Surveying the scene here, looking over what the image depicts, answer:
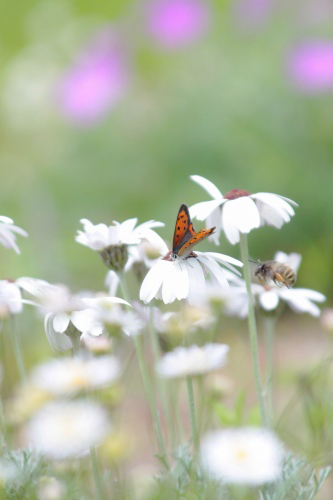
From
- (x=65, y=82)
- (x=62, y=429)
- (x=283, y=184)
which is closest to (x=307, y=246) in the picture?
(x=283, y=184)

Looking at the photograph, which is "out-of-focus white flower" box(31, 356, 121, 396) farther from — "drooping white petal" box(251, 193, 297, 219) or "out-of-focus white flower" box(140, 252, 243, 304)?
"drooping white petal" box(251, 193, 297, 219)

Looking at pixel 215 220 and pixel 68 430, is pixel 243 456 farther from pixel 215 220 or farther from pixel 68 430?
pixel 215 220

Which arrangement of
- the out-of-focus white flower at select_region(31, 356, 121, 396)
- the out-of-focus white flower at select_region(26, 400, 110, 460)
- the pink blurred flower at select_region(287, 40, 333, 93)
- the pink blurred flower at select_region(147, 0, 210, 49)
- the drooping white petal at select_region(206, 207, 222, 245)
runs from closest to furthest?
the out-of-focus white flower at select_region(26, 400, 110, 460) → the out-of-focus white flower at select_region(31, 356, 121, 396) → the drooping white petal at select_region(206, 207, 222, 245) → the pink blurred flower at select_region(287, 40, 333, 93) → the pink blurred flower at select_region(147, 0, 210, 49)

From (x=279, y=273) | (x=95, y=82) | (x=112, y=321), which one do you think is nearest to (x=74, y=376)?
(x=112, y=321)

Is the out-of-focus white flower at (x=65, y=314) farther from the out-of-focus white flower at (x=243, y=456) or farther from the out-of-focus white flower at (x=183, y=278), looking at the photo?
the out-of-focus white flower at (x=243, y=456)

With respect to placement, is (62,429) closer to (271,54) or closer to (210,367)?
(210,367)

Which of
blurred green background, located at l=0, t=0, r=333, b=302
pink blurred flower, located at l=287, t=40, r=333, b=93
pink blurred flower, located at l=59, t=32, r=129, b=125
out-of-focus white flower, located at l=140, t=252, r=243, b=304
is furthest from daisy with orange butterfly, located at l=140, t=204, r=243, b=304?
pink blurred flower, located at l=59, t=32, r=129, b=125
